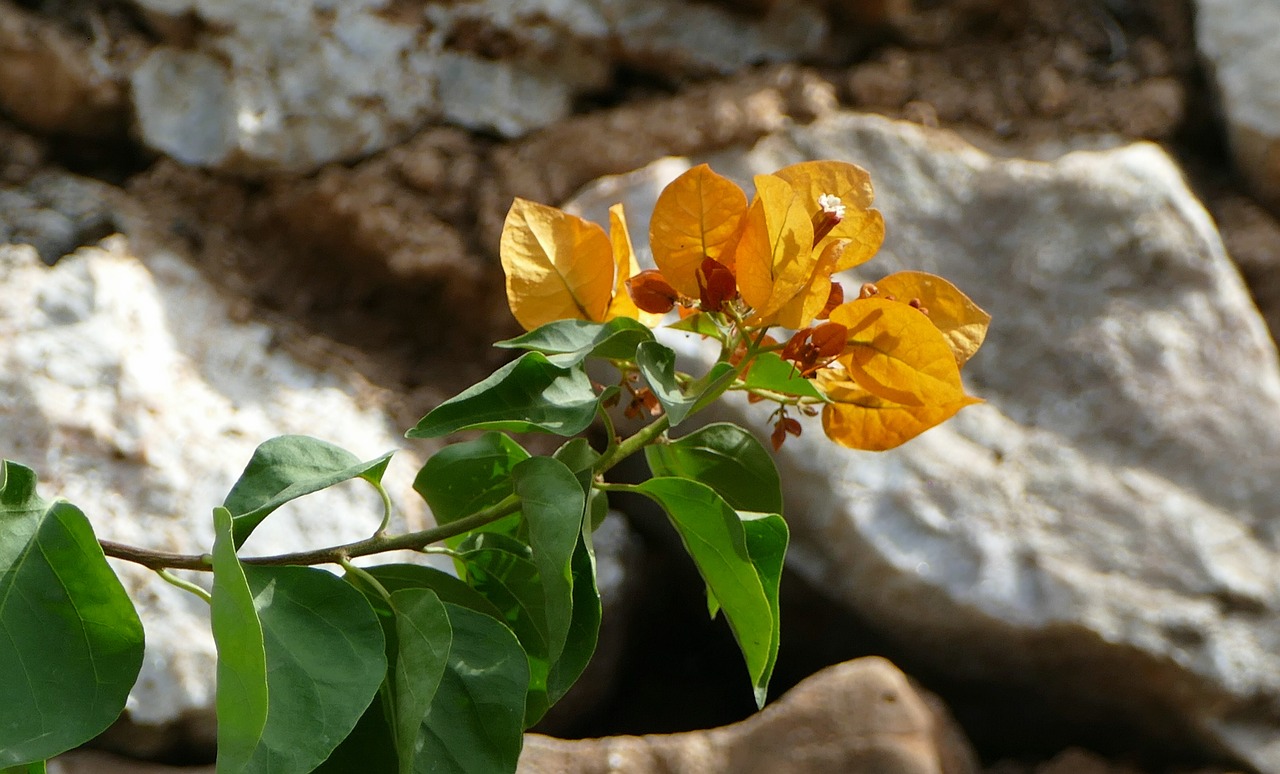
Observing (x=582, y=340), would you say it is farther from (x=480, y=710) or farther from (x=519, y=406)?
(x=480, y=710)

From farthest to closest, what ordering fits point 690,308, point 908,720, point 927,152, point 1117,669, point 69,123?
1. point 927,152
2. point 69,123
3. point 1117,669
4. point 908,720
5. point 690,308

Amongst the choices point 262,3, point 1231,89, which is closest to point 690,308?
point 262,3

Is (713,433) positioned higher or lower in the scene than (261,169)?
higher

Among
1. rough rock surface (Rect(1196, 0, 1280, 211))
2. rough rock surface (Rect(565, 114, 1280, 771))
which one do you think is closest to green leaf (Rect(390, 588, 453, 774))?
rough rock surface (Rect(565, 114, 1280, 771))

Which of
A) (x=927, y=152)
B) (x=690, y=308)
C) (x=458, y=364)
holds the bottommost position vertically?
(x=458, y=364)

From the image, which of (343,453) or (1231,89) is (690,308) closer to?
(343,453)
